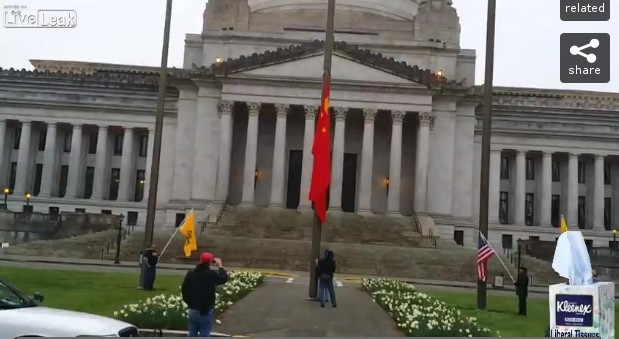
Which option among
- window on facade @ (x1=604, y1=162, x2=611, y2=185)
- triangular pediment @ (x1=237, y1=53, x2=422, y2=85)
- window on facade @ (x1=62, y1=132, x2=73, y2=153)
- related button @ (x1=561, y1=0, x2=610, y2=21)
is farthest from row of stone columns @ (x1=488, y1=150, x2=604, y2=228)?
related button @ (x1=561, y1=0, x2=610, y2=21)

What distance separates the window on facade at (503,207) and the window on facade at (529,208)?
1.99 meters

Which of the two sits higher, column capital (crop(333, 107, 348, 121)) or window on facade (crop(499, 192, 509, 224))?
column capital (crop(333, 107, 348, 121))

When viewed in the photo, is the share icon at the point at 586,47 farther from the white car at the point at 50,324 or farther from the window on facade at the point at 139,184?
the window on facade at the point at 139,184

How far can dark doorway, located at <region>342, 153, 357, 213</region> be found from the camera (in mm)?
63812

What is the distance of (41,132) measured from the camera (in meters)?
71.9

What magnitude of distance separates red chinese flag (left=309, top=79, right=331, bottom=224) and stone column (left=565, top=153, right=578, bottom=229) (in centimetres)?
5178

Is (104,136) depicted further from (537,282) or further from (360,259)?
(537,282)

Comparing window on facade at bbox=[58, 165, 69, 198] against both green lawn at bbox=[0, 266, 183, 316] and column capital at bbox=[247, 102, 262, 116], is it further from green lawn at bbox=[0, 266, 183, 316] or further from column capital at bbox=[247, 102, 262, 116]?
green lawn at bbox=[0, 266, 183, 316]

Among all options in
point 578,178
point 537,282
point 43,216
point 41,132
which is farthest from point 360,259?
point 41,132

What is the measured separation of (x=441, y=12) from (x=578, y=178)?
2308 centimetres

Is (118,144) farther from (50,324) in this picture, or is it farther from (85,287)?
(50,324)

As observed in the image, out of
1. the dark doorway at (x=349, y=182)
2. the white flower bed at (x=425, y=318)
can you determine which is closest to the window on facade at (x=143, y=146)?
the dark doorway at (x=349, y=182)

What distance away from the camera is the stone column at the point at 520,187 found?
226 ft

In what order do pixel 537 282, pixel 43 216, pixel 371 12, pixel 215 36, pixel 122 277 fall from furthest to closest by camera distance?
pixel 371 12
pixel 215 36
pixel 43 216
pixel 537 282
pixel 122 277
